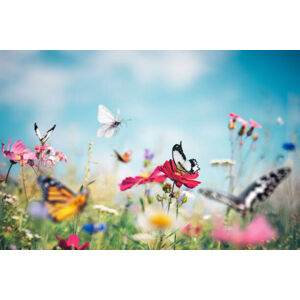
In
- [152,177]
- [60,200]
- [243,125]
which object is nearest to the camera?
[60,200]

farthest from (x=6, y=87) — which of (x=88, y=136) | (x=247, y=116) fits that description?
(x=247, y=116)

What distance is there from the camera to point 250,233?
136 cm

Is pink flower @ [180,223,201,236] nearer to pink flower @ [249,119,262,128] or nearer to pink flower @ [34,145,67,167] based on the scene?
pink flower @ [249,119,262,128]

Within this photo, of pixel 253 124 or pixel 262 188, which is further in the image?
pixel 253 124

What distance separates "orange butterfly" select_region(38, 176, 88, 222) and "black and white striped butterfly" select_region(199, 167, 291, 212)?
59 centimetres

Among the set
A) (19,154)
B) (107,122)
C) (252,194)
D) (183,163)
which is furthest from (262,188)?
(19,154)

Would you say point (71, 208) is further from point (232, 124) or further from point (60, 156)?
point (232, 124)

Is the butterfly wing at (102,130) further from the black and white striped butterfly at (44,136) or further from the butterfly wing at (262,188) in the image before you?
the butterfly wing at (262,188)

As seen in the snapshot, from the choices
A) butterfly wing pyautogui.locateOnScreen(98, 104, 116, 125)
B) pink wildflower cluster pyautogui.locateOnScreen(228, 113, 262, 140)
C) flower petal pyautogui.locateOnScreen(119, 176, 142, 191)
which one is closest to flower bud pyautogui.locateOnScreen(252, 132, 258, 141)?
pink wildflower cluster pyautogui.locateOnScreen(228, 113, 262, 140)

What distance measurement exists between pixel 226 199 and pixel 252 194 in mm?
124

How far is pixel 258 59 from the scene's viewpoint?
145 cm

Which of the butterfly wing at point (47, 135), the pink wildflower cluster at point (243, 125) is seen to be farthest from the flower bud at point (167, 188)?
the butterfly wing at point (47, 135)

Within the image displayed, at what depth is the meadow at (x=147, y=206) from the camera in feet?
4.20
